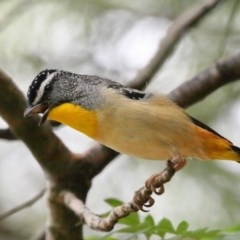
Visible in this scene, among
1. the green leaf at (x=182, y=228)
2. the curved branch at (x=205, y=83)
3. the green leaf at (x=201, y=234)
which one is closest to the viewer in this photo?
the green leaf at (x=201, y=234)

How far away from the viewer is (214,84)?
3.21 metres

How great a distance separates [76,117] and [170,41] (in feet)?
4.48

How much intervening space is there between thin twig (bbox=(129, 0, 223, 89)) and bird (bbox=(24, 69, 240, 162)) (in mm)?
911

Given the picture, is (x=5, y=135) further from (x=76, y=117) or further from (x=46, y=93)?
(x=76, y=117)

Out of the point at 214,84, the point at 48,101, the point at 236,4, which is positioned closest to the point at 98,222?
the point at 48,101

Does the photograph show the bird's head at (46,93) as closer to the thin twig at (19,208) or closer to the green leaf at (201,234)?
the thin twig at (19,208)

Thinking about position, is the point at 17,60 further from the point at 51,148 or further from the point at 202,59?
the point at 51,148

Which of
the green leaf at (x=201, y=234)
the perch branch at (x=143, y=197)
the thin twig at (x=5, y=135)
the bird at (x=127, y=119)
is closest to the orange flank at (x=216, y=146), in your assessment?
the bird at (x=127, y=119)

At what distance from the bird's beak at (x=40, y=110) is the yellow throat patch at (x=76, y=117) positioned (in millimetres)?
19

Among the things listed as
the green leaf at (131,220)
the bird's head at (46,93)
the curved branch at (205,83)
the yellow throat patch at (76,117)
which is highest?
the bird's head at (46,93)

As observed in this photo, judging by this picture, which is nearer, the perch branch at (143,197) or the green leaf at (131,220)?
the perch branch at (143,197)

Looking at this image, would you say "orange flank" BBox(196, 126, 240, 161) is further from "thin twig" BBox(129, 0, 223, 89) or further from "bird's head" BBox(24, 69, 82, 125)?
"thin twig" BBox(129, 0, 223, 89)

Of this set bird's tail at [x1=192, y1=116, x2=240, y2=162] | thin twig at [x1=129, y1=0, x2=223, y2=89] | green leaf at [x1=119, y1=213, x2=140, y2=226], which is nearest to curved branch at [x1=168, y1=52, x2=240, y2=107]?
thin twig at [x1=129, y1=0, x2=223, y2=89]

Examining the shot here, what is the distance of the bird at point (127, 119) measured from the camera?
97.9 inches
